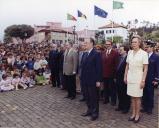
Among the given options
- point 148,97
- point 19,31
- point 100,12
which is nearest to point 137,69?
point 148,97

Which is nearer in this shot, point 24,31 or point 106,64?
point 106,64

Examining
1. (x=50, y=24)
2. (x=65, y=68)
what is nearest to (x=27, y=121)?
(x=65, y=68)

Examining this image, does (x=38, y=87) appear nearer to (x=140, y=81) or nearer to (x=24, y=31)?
(x=140, y=81)

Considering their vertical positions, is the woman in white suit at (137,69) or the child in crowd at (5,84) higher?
the woman in white suit at (137,69)

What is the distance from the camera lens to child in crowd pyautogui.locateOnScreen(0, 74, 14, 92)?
40.1 feet

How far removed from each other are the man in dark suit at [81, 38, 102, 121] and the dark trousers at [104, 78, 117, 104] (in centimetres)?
149

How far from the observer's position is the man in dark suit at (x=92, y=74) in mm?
7488

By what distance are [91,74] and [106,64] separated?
1.60 metres

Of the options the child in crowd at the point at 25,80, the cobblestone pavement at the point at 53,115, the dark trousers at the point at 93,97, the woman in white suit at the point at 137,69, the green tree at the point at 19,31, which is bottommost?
the cobblestone pavement at the point at 53,115

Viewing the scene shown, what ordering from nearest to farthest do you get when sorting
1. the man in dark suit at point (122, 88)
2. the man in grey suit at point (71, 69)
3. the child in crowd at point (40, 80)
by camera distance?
the man in dark suit at point (122, 88) < the man in grey suit at point (71, 69) < the child in crowd at point (40, 80)

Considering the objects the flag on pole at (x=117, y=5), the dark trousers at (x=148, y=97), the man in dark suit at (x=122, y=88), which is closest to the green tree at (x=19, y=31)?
the flag on pole at (x=117, y=5)

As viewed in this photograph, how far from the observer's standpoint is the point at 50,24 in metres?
89.3

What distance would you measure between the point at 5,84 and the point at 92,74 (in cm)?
580

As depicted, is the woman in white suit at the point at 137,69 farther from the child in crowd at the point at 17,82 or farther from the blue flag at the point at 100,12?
the blue flag at the point at 100,12
